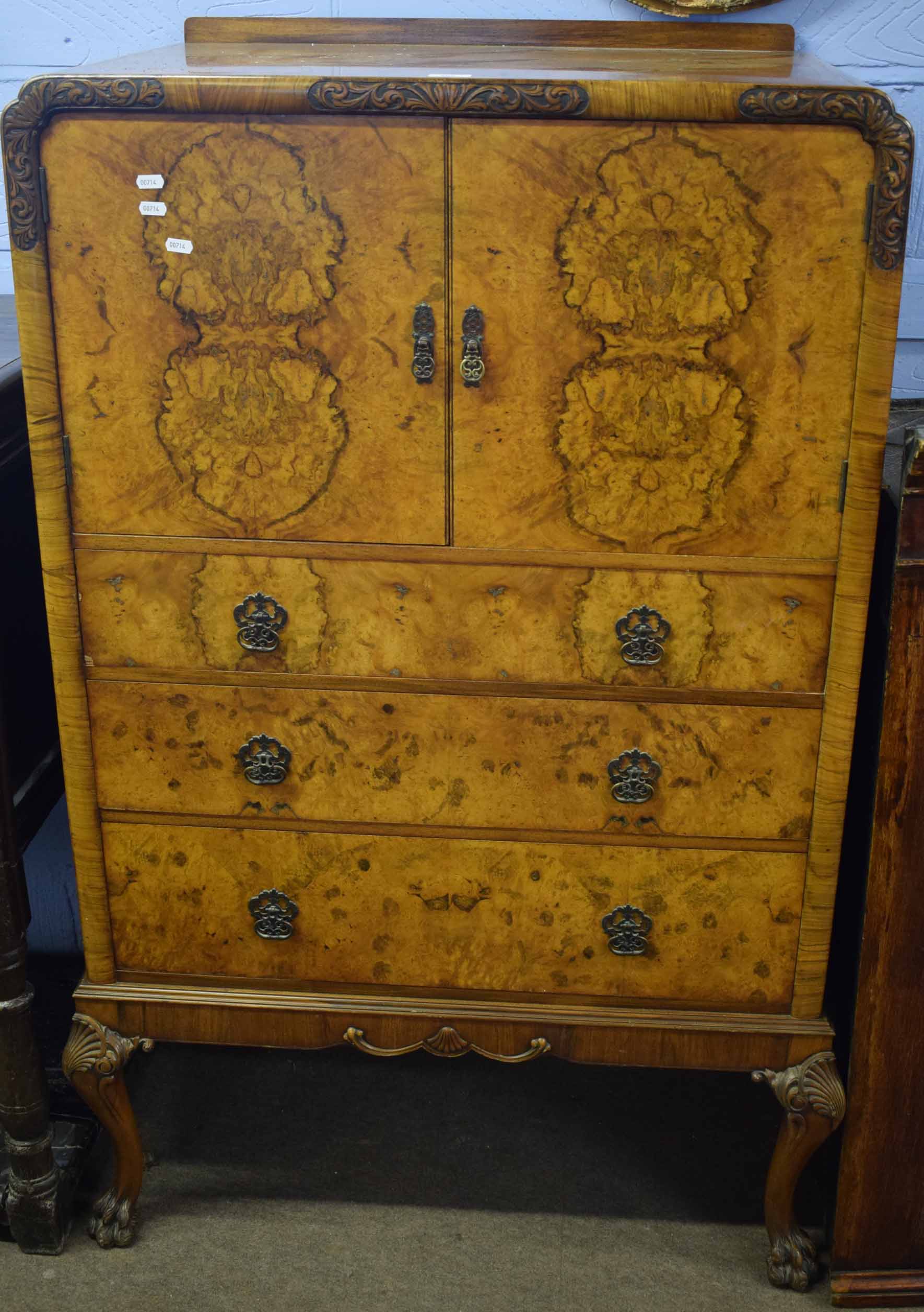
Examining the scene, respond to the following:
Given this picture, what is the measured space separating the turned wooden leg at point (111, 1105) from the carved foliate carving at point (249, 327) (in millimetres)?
872

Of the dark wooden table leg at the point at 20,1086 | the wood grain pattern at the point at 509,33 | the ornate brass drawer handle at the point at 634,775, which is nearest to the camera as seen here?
the ornate brass drawer handle at the point at 634,775

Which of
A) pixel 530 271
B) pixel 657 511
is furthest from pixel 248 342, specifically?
pixel 657 511

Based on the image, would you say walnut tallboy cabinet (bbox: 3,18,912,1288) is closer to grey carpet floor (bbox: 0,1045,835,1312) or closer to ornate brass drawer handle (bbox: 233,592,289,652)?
ornate brass drawer handle (bbox: 233,592,289,652)

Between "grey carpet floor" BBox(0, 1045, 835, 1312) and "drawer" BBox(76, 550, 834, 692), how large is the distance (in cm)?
99

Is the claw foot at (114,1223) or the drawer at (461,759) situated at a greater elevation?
the drawer at (461,759)

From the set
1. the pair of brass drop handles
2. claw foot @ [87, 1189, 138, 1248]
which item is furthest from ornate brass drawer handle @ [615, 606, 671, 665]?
claw foot @ [87, 1189, 138, 1248]

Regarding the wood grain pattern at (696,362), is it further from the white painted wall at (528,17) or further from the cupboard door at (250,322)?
the white painted wall at (528,17)

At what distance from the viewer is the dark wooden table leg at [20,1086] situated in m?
1.94

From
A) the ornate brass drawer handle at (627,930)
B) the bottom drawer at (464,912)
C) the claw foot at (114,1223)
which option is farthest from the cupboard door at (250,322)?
the claw foot at (114,1223)

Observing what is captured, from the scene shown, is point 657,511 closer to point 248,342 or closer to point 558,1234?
point 248,342

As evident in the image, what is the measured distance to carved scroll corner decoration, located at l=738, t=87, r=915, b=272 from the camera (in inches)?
59.9

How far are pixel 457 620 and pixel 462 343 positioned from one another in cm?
39

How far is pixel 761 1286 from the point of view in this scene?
2059 mm

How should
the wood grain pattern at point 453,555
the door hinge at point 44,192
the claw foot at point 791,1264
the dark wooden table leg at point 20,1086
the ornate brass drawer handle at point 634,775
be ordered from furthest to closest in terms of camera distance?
1. the claw foot at point 791,1264
2. the dark wooden table leg at point 20,1086
3. the ornate brass drawer handle at point 634,775
4. the wood grain pattern at point 453,555
5. the door hinge at point 44,192
